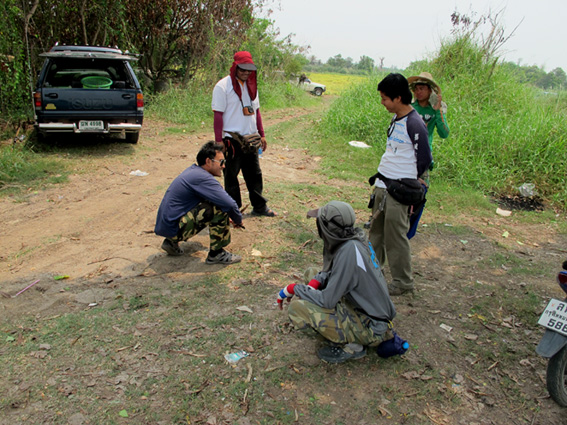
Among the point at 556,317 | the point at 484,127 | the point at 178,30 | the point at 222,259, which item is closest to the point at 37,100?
the point at 222,259

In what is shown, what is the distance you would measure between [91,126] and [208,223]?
478cm

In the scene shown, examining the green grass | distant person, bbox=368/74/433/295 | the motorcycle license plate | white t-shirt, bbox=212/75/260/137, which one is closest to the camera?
the motorcycle license plate

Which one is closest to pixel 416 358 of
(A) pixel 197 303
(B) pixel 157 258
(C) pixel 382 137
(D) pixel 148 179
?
(A) pixel 197 303

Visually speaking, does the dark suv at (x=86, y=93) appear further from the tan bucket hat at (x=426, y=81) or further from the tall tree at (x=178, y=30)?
the tan bucket hat at (x=426, y=81)

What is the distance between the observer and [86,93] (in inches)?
303

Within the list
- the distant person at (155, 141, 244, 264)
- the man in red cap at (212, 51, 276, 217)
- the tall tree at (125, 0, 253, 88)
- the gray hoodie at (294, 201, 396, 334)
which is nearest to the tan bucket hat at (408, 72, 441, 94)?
the man in red cap at (212, 51, 276, 217)

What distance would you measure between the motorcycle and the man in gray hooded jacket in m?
0.95

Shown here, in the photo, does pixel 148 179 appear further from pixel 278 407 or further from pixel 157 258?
pixel 278 407

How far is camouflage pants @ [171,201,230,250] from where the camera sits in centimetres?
416

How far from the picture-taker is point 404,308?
3.77 metres

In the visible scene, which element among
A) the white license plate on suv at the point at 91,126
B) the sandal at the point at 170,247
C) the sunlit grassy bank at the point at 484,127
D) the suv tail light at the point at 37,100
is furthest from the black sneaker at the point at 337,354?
the suv tail light at the point at 37,100

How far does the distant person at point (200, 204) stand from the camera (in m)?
4.09

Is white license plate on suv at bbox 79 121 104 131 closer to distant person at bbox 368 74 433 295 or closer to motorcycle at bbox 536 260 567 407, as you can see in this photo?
distant person at bbox 368 74 433 295

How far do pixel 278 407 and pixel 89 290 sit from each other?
208 cm
